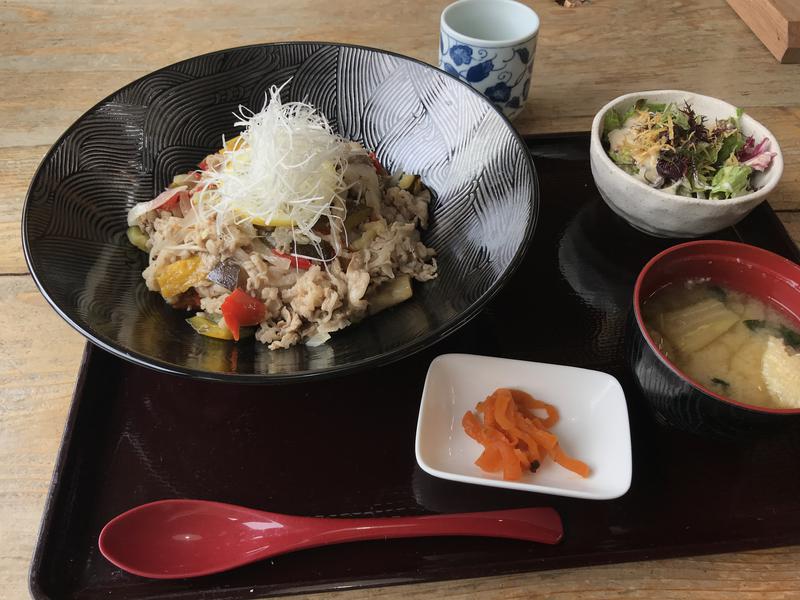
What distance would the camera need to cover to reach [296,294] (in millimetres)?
1508

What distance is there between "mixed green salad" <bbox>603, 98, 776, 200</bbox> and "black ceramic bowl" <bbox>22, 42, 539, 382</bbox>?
33 cm

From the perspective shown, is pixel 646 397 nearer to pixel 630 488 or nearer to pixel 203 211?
pixel 630 488

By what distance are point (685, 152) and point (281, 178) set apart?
104 centimetres

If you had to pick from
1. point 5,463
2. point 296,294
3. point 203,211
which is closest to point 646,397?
point 296,294

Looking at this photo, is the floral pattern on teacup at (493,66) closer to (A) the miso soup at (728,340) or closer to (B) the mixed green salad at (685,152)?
(B) the mixed green salad at (685,152)

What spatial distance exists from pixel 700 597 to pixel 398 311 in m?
0.86

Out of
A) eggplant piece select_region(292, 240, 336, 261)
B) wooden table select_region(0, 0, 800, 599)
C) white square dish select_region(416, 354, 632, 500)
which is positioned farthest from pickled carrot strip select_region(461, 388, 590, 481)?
wooden table select_region(0, 0, 800, 599)

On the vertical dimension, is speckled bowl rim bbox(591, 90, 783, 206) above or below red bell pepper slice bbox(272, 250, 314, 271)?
above

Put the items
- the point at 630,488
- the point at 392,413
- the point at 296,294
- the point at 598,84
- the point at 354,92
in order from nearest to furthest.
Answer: the point at 630,488
the point at 392,413
the point at 296,294
the point at 354,92
the point at 598,84

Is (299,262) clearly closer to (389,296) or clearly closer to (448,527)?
(389,296)

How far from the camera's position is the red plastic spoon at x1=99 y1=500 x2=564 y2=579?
3.66 ft

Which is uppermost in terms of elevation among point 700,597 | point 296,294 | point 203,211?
point 203,211

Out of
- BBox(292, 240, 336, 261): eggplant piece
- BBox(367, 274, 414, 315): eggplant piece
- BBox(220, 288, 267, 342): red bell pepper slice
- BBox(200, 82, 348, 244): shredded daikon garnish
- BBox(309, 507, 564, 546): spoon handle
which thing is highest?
BBox(200, 82, 348, 244): shredded daikon garnish

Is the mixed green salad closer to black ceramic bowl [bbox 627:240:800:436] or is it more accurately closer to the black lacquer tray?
black ceramic bowl [bbox 627:240:800:436]
